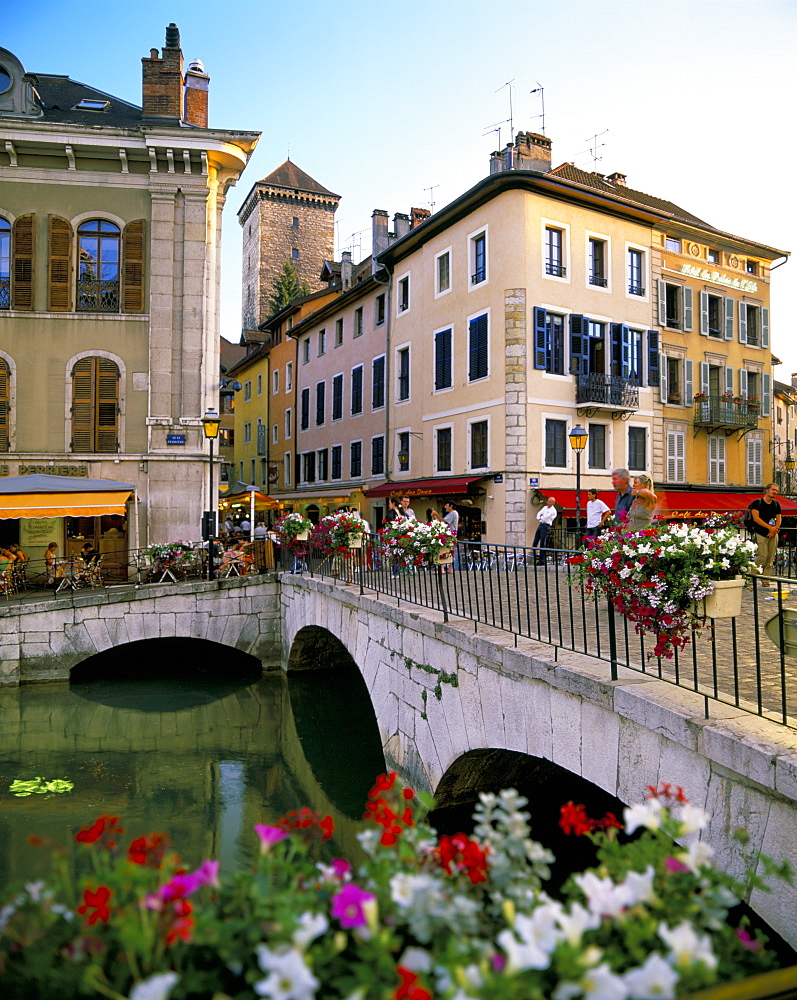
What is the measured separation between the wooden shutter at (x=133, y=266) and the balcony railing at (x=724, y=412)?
1816cm

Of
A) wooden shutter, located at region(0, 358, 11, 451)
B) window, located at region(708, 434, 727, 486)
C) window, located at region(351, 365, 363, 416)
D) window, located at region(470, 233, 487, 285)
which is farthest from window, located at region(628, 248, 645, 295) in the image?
wooden shutter, located at region(0, 358, 11, 451)

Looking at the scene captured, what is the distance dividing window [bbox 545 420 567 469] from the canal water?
864 centimetres

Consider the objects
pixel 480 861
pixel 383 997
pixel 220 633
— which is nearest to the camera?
pixel 383 997

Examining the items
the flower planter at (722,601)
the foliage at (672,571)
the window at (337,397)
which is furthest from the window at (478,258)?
the flower planter at (722,601)

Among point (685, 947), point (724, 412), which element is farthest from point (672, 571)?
point (724, 412)

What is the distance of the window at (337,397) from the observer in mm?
32594

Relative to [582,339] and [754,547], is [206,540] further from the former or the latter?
[754,547]

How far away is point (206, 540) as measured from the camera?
1716 cm

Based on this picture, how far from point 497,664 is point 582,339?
17678mm

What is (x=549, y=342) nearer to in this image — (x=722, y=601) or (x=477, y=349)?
(x=477, y=349)

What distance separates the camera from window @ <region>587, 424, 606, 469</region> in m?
22.2

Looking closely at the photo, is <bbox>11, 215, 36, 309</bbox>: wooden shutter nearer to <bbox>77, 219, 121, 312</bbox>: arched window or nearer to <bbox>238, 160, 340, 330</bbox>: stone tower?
<bbox>77, 219, 121, 312</bbox>: arched window

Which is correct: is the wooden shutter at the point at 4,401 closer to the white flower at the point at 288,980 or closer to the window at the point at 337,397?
the window at the point at 337,397

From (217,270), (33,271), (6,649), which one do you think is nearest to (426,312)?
(217,270)
